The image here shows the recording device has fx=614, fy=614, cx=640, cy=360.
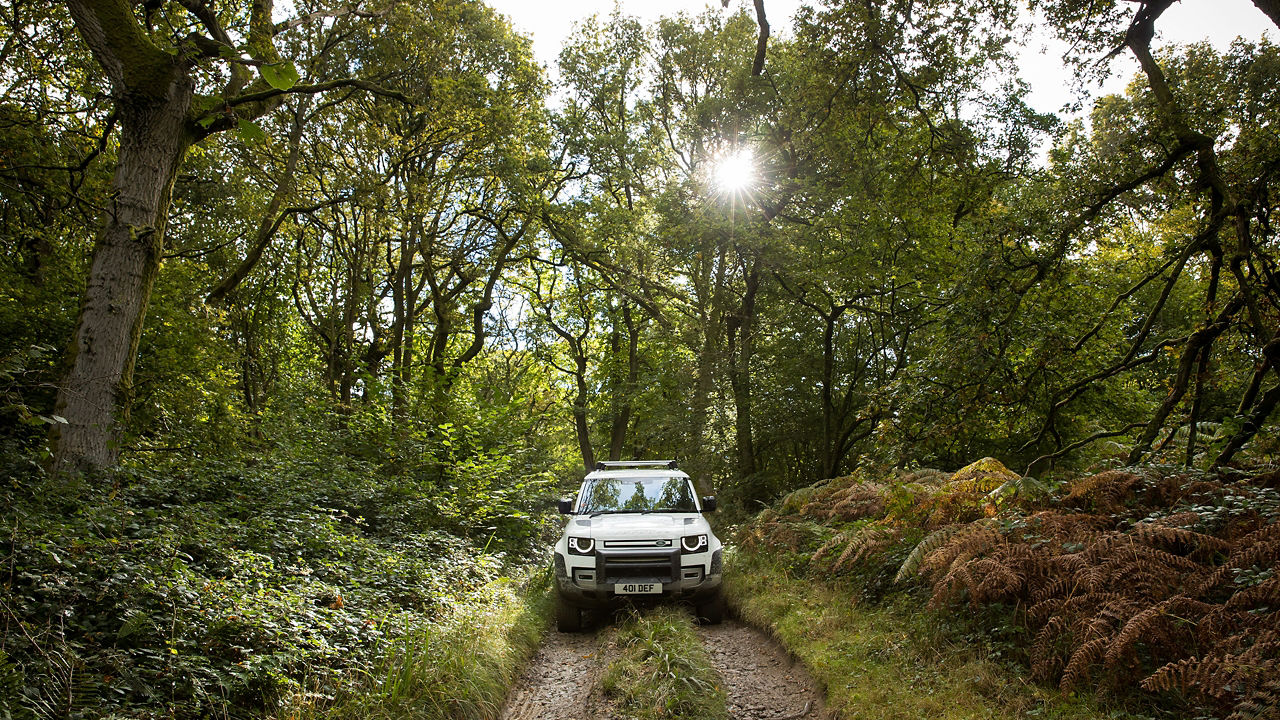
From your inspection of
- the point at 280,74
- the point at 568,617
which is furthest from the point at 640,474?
the point at 280,74

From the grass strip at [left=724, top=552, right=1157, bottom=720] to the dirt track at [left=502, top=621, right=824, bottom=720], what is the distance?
0.21 meters

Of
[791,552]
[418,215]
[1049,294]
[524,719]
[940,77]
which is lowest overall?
[524,719]

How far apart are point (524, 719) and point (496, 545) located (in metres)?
5.43

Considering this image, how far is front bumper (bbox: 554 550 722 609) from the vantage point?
720 centimetres

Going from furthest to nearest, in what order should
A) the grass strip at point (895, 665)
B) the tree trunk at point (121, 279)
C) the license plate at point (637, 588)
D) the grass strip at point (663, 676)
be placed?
the license plate at point (637, 588) < the tree trunk at point (121, 279) < the grass strip at point (663, 676) < the grass strip at point (895, 665)

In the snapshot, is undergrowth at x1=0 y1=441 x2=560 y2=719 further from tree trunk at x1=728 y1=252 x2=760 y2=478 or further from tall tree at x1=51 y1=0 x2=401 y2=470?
tree trunk at x1=728 y1=252 x2=760 y2=478

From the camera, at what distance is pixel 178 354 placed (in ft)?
32.0

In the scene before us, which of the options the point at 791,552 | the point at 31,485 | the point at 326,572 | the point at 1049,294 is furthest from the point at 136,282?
the point at 1049,294

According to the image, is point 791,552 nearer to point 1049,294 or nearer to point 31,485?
point 1049,294

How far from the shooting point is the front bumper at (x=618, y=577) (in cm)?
720

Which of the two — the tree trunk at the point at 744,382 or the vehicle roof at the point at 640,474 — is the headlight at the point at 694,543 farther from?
the tree trunk at the point at 744,382

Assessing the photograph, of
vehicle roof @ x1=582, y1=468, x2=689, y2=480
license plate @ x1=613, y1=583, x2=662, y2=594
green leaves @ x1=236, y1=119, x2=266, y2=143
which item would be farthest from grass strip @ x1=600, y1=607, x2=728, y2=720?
green leaves @ x1=236, y1=119, x2=266, y2=143

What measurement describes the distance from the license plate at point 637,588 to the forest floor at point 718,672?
527 mm

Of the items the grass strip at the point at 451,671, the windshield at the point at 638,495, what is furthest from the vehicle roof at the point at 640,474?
the grass strip at the point at 451,671
